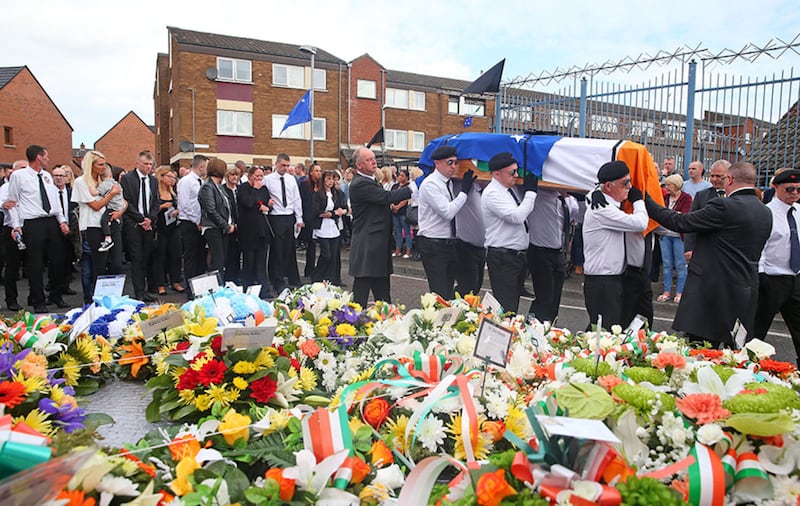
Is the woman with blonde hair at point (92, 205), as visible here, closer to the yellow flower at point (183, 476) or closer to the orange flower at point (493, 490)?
the yellow flower at point (183, 476)

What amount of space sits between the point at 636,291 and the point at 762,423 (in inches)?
137

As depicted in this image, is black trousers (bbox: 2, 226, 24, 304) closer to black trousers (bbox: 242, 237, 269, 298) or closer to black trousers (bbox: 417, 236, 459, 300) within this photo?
black trousers (bbox: 242, 237, 269, 298)

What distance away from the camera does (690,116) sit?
9.06 meters

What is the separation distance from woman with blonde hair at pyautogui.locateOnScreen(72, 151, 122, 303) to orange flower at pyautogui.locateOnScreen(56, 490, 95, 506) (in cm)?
656

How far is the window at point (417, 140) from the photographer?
1530 inches

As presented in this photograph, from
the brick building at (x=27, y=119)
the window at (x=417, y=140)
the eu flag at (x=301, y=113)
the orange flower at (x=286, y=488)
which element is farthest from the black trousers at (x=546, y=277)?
A: the brick building at (x=27, y=119)

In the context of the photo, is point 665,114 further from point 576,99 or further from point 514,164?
point 514,164

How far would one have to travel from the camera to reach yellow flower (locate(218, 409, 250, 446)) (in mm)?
1883

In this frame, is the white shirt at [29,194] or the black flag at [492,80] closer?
the white shirt at [29,194]

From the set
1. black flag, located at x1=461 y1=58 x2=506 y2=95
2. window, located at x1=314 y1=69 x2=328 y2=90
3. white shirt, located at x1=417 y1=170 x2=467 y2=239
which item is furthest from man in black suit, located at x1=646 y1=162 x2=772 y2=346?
window, located at x1=314 y1=69 x2=328 y2=90

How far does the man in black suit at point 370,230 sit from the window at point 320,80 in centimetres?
3041

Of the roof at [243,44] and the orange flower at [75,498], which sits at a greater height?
the roof at [243,44]

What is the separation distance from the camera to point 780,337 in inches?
261

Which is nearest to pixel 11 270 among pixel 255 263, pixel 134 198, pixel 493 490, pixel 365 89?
pixel 134 198
